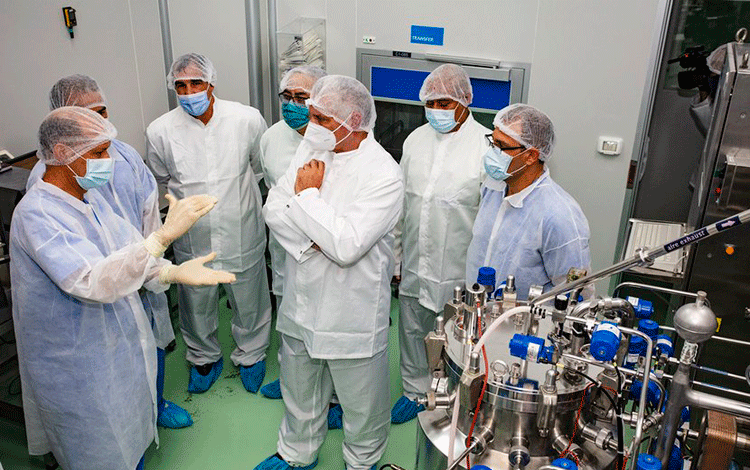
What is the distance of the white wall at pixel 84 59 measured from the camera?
2.48 meters

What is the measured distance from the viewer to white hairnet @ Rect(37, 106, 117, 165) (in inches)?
67.6

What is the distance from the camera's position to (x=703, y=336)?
1.11 meters

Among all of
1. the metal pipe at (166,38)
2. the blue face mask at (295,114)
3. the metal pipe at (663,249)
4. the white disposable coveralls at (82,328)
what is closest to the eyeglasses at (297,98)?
the blue face mask at (295,114)

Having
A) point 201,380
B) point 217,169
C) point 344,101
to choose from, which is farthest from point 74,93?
point 201,380

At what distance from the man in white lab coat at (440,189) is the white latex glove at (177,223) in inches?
34.1

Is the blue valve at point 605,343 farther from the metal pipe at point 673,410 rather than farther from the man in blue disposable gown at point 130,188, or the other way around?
the man in blue disposable gown at point 130,188

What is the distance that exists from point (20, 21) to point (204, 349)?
62.5 inches

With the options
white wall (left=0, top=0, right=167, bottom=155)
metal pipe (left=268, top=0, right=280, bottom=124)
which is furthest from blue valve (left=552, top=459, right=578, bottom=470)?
metal pipe (left=268, top=0, right=280, bottom=124)

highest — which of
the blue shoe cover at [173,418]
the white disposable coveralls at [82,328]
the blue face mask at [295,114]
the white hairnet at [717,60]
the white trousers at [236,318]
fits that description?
the white hairnet at [717,60]

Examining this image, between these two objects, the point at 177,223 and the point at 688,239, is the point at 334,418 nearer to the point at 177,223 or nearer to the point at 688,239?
the point at 177,223

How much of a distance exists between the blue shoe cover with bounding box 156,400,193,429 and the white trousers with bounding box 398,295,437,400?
36.9 inches

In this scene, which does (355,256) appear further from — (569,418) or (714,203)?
(714,203)

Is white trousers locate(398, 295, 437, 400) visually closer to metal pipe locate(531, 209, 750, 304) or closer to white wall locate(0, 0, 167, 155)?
metal pipe locate(531, 209, 750, 304)

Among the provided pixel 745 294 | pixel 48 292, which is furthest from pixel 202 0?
pixel 745 294
